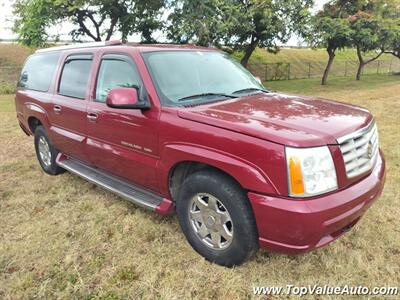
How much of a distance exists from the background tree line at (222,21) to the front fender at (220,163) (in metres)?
12.4

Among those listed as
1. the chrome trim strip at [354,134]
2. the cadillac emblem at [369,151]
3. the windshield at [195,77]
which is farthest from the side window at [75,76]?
the cadillac emblem at [369,151]

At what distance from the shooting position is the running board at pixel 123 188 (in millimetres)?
3486

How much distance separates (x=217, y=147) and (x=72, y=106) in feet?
7.85

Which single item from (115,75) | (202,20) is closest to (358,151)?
(115,75)

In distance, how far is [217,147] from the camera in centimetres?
283

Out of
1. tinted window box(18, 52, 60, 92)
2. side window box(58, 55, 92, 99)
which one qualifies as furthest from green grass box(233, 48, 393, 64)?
side window box(58, 55, 92, 99)

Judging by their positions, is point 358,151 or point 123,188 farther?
point 123,188

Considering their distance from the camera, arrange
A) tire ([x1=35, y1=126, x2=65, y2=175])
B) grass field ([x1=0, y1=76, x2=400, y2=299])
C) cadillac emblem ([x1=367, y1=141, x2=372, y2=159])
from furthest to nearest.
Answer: tire ([x1=35, y1=126, x2=65, y2=175]) < cadillac emblem ([x1=367, y1=141, x2=372, y2=159]) < grass field ([x1=0, y1=76, x2=400, y2=299])

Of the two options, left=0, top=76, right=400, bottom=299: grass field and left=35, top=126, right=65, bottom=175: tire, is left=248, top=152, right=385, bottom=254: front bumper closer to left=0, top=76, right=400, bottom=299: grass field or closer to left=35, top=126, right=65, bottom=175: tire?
left=0, top=76, right=400, bottom=299: grass field

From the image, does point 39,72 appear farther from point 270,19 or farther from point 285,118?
point 270,19

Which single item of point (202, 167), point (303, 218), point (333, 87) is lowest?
point (333, 87)

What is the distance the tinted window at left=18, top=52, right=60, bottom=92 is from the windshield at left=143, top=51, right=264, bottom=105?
2119 mm

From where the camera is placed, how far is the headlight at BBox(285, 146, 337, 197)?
2512 millimetres

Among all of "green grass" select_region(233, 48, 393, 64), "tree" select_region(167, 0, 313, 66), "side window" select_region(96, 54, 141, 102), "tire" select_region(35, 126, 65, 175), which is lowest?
"green grass" select_region(233, 48, 393, 64)
